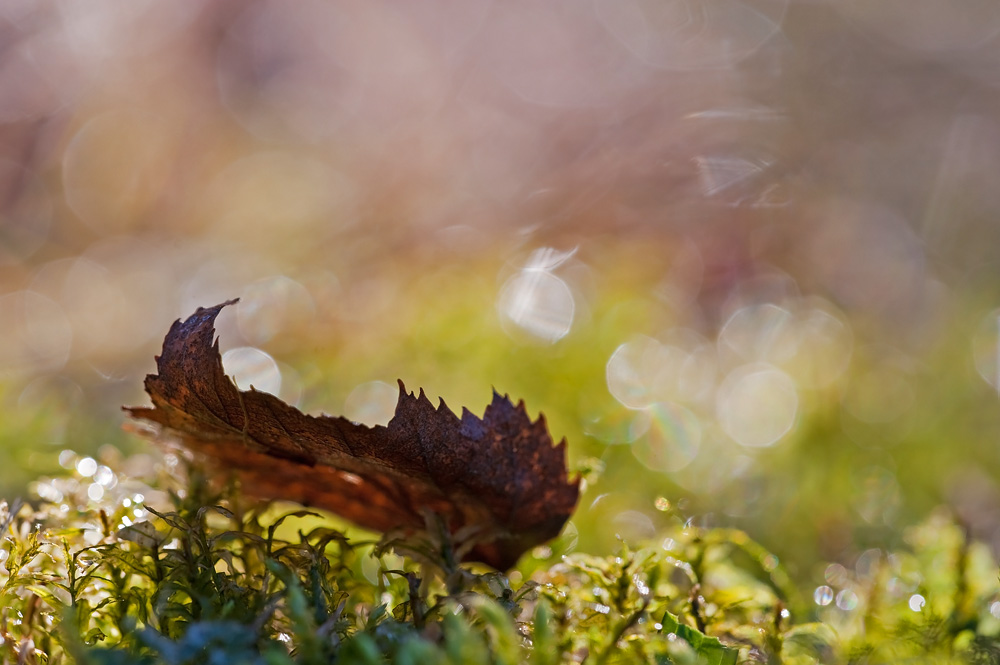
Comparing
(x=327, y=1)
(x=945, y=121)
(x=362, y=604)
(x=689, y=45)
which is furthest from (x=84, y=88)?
(x=945, y=121)

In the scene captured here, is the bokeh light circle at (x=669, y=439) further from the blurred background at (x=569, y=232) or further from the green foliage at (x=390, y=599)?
the green foliage at (x=390, y=599)

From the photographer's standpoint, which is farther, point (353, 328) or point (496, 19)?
point (496, 19)

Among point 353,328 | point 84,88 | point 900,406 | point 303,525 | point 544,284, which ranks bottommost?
point 303,525

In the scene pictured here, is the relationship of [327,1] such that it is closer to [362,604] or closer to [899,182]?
[899,182]

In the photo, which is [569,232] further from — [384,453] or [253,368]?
[384,453]

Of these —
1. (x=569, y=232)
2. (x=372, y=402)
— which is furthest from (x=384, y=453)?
(x=569, y=232)
